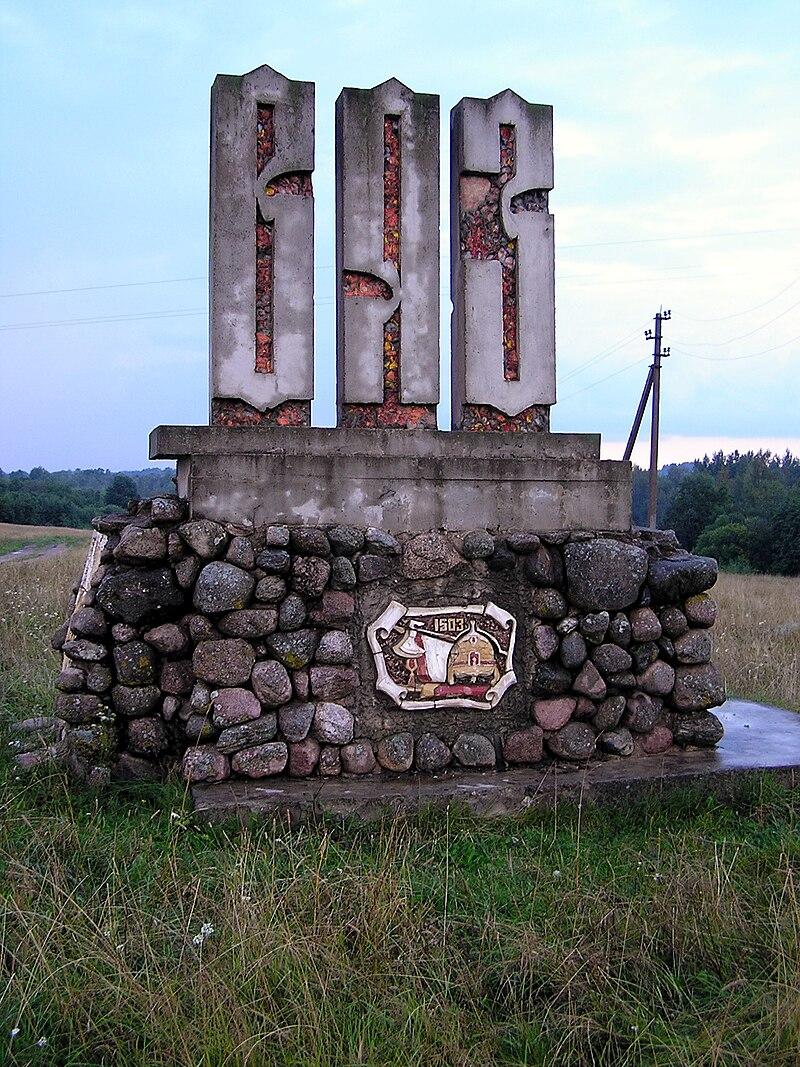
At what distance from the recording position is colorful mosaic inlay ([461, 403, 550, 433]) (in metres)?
5.63

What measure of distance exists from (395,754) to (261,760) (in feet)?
2.23

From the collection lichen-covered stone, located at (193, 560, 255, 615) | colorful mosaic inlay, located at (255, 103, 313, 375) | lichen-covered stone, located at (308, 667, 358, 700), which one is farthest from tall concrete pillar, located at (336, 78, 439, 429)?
lichen-covered stone, located at (308, 667, 358, 700)

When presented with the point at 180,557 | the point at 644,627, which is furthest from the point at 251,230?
the point at 644,627

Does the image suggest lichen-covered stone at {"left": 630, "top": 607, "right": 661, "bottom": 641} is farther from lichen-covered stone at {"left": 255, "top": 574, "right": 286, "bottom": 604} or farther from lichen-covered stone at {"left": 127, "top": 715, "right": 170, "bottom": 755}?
lichen-covered stone at {"left": 127, "top": 715, "right": 170, "bottom": 755}

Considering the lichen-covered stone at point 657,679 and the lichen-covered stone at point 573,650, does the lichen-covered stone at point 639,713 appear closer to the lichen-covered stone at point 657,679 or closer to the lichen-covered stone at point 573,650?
the lichen-covered stone at point 657,679

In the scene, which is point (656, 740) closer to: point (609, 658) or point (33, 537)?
point (609, 658)

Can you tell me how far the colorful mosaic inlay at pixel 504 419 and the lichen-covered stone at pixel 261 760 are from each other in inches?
79.1

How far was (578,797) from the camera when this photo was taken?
5.04 m

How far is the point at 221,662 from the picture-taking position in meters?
5.00

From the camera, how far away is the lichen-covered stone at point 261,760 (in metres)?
4.97

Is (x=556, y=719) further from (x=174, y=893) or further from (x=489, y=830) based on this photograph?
(x=174, y=893)

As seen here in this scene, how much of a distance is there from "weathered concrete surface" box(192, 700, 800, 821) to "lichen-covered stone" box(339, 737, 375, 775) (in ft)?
0.19

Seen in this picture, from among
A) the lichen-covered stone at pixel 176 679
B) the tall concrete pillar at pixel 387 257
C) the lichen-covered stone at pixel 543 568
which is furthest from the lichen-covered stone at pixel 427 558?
the lichen-covered stone at pixel 176 679

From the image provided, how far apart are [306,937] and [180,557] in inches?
89.1
